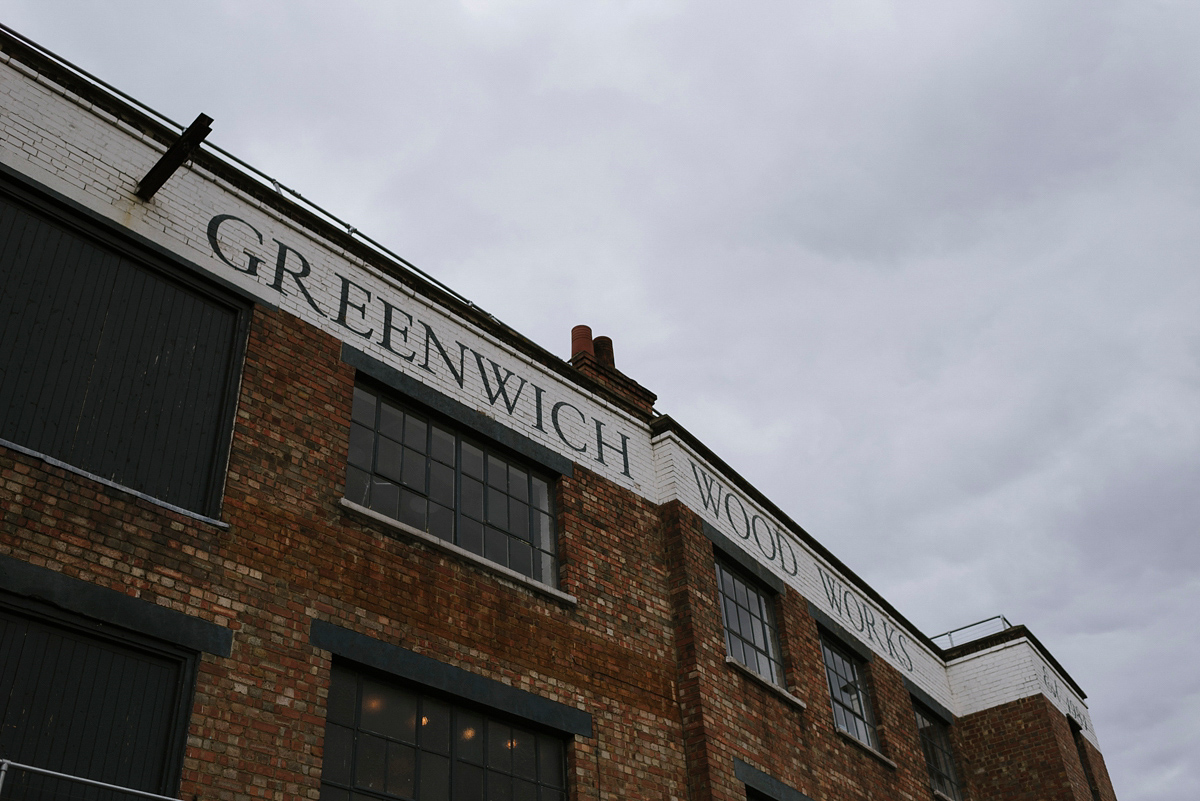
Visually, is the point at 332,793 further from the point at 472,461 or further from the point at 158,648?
the point at 472,461

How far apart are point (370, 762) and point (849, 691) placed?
9241 millimetres

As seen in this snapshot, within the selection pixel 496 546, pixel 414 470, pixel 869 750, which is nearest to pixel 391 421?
pixel 414 470

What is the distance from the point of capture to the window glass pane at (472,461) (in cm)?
1121

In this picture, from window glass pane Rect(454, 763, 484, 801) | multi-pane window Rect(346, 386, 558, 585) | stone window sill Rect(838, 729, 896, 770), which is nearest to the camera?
window glass pane Rect(454, 763, 484, 801)

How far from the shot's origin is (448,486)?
1084 cm

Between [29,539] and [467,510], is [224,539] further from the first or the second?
[467,510]

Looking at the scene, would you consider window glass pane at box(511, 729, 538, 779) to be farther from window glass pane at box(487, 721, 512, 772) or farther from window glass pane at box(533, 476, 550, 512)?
window glass pane at box(533, 476, 550, 512)

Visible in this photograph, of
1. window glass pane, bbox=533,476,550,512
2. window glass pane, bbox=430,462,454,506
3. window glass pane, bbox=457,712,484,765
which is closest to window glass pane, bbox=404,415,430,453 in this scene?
window glass pane, bbox=430,462,454,506

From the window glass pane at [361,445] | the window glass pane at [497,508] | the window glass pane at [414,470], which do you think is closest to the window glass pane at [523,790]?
the window glass pane at [497,508]

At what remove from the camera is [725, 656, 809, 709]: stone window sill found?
1259cm

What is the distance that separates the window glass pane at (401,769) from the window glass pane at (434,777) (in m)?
0.12

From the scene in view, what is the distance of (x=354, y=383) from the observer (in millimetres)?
10469

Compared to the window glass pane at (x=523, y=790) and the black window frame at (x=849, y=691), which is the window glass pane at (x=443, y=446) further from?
the black window frame at (x=849, y=691)

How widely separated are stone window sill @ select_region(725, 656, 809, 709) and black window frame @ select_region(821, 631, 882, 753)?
1425 mm
